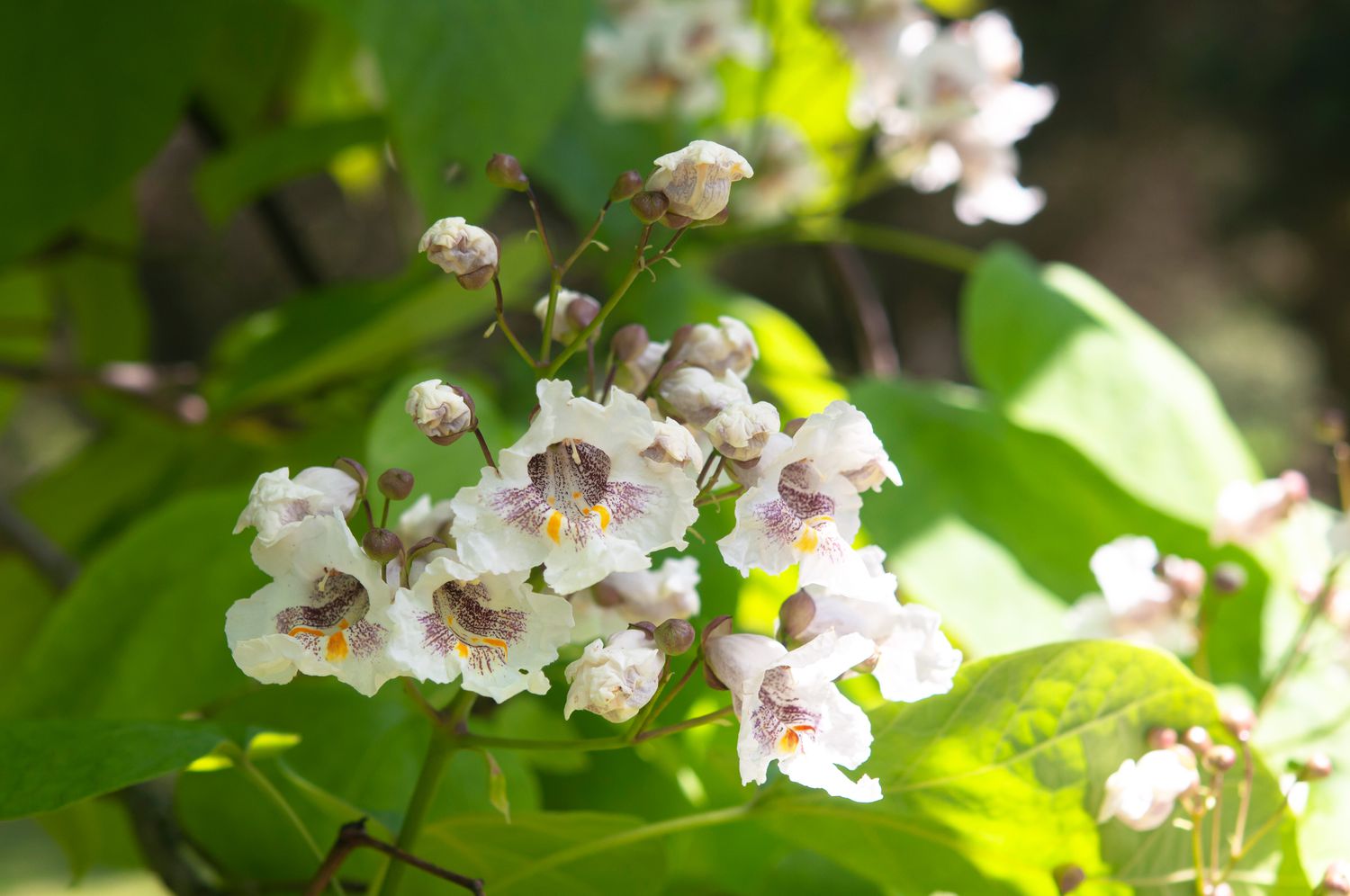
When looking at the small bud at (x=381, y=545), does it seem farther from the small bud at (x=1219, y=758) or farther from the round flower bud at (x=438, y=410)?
the small bud at (x=1219, y=758)

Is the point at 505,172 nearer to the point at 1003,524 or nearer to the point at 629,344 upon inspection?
the point at 629,344

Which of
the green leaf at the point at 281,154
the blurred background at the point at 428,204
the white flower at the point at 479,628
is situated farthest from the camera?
the green leaf at the point at 281,154

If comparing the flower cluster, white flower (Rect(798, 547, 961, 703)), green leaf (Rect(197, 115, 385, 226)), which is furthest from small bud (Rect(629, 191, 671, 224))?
green leaf (Rect(197, 115, 385, 226))

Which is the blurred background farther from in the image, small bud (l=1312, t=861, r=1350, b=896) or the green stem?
small bud (l=1312, t=861, r=1350, b=896)

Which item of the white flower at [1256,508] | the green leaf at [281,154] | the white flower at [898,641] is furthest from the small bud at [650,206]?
the green leaf at [281,154]

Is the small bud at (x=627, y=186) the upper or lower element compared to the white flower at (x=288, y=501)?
upper

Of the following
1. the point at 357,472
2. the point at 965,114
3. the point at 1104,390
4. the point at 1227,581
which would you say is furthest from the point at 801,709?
the point at 965,114
